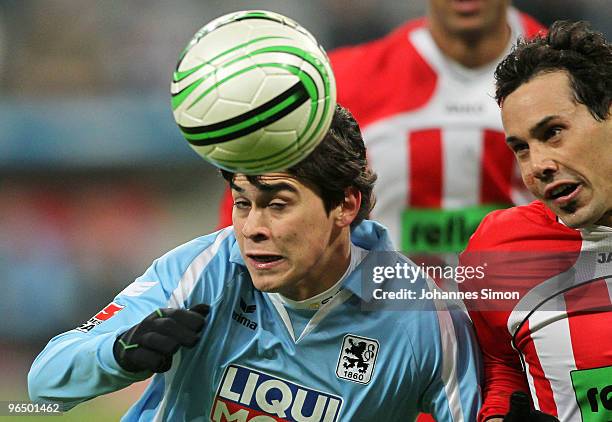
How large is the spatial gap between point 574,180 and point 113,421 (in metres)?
2.91

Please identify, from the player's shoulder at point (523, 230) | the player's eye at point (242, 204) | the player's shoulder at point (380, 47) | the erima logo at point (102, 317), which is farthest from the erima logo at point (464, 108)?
the erima logo at point (102, 317)

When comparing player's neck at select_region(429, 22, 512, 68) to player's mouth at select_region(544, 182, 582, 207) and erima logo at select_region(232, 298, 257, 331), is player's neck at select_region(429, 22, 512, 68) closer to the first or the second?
player's mouth at select_region(544, 182, 582, 207)

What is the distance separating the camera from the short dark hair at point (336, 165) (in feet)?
10.0

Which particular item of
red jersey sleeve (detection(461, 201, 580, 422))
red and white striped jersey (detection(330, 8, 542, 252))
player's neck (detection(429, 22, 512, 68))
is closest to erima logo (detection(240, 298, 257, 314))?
red jersey sleeve (detection(461, 201, 580, 422))

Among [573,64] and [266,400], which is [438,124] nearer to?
[573,64]

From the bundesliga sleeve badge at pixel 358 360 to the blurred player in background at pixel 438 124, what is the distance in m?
2.28

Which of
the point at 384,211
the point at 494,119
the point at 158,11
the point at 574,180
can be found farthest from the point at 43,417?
the point at 158,11

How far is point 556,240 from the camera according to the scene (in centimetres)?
317

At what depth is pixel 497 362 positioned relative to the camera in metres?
3.20

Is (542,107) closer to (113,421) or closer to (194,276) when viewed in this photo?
(194,276)

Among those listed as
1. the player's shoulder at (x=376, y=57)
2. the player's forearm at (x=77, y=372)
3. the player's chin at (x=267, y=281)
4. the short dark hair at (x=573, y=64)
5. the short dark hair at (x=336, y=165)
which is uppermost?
the player's shoulder at (x=376, y=57)

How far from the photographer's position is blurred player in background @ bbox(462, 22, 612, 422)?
9.67 ft

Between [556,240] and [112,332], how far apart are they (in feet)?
4.21

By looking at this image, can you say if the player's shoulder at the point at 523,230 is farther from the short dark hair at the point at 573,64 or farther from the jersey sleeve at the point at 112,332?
the jersey sleeve at the point at 112,332
